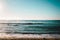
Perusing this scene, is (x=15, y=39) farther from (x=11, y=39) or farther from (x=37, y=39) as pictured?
(x=37, y=39)

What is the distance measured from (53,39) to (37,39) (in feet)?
0.90

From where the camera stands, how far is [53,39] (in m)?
1.44

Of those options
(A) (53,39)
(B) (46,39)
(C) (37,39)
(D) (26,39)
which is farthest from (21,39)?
(A) (53,39)

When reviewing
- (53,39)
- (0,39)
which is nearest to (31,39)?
(53,39)

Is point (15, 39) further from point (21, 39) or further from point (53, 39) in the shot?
point (53, 39)

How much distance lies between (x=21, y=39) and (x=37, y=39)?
27 centimetres

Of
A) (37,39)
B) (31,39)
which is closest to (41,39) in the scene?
(37,39)

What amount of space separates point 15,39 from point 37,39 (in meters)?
0.37

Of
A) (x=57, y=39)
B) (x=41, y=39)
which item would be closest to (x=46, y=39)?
(x=41, y=39)

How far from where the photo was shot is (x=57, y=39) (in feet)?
4.75

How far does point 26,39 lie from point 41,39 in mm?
254

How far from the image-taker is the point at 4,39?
1.44 metres

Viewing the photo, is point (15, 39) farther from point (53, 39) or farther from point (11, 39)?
point (53, 39)

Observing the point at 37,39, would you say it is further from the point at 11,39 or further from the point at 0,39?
the point at 0,39
